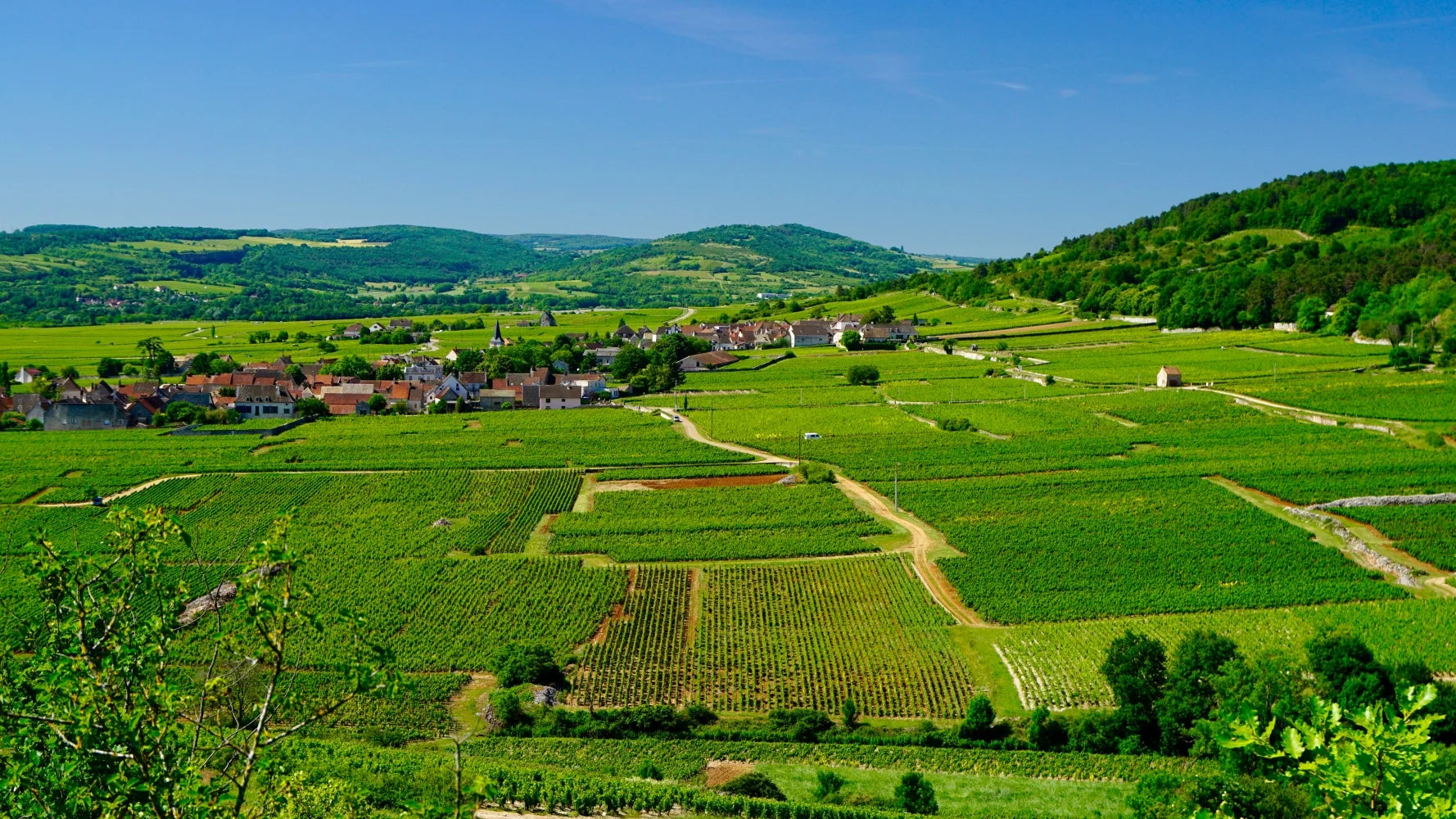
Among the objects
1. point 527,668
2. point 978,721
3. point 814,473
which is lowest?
point 527,668

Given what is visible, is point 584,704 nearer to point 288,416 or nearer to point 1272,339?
point 288,416

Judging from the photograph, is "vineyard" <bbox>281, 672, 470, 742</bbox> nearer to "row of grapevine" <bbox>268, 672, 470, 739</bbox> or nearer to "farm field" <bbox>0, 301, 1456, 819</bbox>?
"row of grapevine" <bbox>268, 672, 470, 739</bbox>

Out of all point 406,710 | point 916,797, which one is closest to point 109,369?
point 406,710

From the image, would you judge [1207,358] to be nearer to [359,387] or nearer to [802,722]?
[359,387]

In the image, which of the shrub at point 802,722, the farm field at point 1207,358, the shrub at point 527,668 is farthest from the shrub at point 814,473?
the farm field at point 1207,358

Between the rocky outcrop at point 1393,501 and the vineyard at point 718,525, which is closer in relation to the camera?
the vineyard at point 718,525

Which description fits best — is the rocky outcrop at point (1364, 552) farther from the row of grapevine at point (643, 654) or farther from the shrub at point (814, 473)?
the row of grapevine at point (643, 654)
